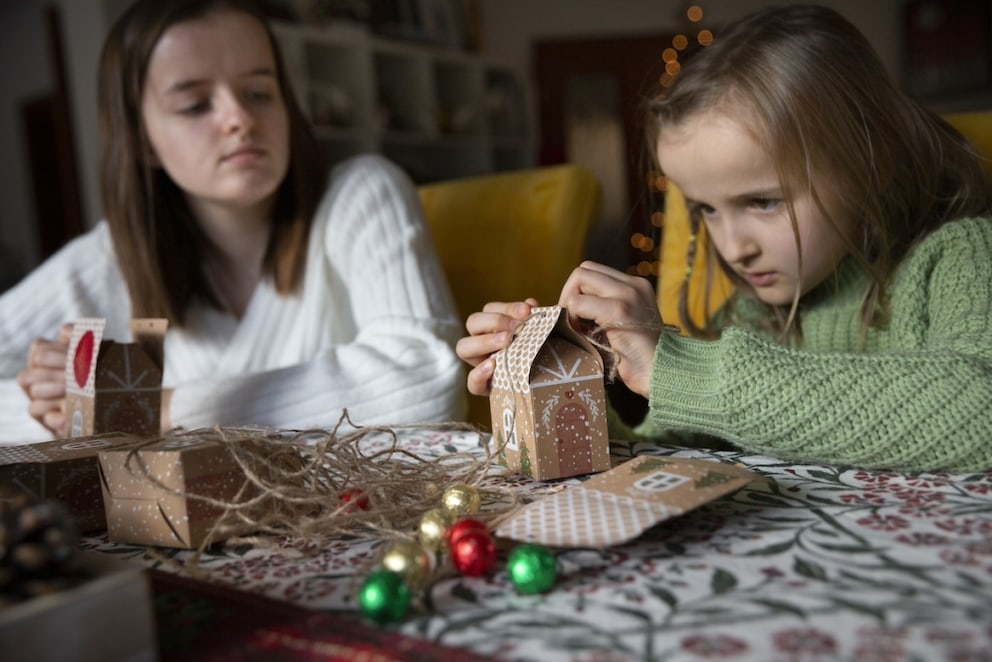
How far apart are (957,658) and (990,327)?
1.63ft

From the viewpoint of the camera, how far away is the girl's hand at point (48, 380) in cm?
101

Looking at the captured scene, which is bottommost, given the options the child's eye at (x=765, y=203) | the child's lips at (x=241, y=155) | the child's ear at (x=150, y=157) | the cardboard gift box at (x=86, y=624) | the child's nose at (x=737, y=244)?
the cardboard gift box at (x=86, y=624)

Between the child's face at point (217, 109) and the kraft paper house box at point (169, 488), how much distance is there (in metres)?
0.81

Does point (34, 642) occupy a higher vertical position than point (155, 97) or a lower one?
lower

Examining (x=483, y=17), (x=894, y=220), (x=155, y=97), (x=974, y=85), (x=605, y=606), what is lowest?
(x=605, y=606)

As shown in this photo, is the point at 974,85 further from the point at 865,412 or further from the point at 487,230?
the point at 865,412

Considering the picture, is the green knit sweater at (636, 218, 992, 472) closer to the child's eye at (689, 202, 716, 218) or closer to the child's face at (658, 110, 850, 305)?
the child's face at (658, 110, 850, 305)

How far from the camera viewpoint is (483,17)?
15.8 ft

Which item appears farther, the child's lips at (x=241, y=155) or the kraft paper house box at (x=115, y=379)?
the child's lips at (x=241, y=155)

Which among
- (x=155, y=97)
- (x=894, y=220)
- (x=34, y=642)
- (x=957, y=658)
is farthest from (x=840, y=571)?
(x=155, y=97)

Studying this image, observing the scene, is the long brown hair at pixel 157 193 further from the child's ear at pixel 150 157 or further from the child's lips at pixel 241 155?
the child's lips at pixel 241 155

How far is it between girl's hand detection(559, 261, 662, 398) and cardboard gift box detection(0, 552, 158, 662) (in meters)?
0.45

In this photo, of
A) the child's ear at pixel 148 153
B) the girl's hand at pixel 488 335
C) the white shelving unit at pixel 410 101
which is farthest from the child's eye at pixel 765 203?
the white shelving unit at pixel 410 101

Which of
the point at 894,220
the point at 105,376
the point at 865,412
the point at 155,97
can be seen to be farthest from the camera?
the point at 155,97
